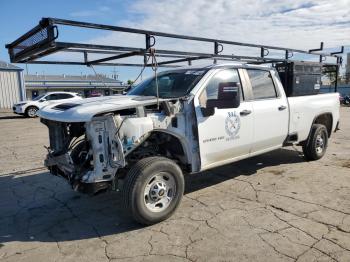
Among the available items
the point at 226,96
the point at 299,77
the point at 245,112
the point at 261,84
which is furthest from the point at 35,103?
the point at 226,96

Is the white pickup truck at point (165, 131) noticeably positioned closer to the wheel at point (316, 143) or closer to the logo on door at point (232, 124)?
the logo on door at point (232, 124)

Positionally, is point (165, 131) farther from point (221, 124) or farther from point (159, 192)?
point (221, 124)

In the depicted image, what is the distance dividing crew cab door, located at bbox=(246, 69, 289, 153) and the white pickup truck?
2 centimetres

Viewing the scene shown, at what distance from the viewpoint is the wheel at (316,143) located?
6715mm

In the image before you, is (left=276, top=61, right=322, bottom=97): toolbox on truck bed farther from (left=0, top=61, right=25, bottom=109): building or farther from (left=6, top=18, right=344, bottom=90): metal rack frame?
(left=0, top=61, right=25, bottom=109): building

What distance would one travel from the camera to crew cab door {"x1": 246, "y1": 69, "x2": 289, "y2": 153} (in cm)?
538

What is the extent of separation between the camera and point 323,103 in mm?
6922

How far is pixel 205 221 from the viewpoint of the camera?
4.12m

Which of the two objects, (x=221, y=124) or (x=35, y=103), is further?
(x=35, y=103)

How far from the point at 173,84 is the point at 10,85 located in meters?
30.9

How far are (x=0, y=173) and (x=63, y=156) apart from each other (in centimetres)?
326

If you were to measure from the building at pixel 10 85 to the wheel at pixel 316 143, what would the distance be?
1203 inches

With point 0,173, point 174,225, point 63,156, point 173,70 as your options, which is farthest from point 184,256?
point 0,173

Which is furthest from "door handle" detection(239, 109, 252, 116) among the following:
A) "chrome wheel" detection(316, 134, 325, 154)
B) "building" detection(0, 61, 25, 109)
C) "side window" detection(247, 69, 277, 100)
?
"building" detection(0, 61, 25, 109)
